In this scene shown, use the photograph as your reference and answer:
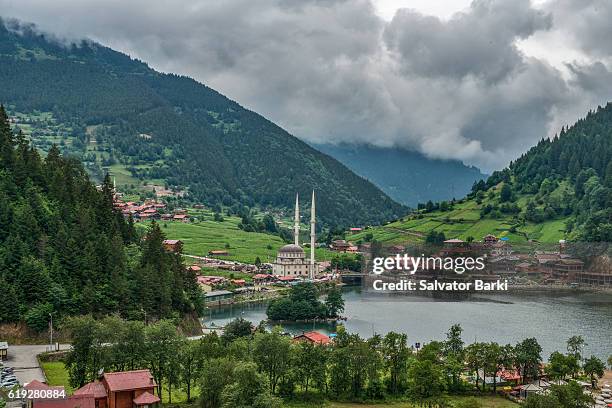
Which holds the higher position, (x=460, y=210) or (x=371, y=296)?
(x=460, y=210)

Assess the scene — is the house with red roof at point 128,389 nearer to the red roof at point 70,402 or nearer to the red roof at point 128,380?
the red roof at point 128,380

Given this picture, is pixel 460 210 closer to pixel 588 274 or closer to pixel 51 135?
pixel 588 274

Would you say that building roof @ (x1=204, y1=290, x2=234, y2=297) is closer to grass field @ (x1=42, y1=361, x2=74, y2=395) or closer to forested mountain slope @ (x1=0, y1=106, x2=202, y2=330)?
forested mountain slope @ (x1=0, y1=106, x2=202, y2=330)

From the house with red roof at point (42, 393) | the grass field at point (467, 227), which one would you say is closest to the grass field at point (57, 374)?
the house with red roof at point (42, 393)

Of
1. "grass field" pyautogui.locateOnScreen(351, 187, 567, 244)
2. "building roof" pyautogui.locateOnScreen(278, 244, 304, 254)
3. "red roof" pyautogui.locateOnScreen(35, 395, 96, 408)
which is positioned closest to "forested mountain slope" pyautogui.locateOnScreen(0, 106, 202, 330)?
"red roof" pyautogui.locateOnScreen(35, 395, 96, 408)

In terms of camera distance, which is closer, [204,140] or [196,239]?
[196,239]

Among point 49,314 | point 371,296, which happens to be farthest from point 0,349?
point 371,296

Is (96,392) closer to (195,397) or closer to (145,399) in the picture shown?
(145,399)

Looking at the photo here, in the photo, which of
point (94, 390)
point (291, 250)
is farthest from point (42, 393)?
point (291, 250)
